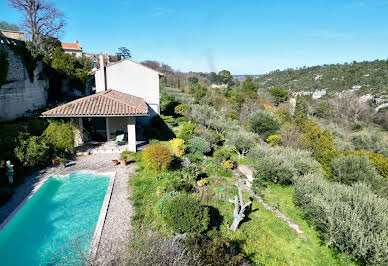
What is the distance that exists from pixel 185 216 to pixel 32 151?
9896 mm

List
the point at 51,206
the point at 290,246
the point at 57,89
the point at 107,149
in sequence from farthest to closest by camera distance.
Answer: the point at 57,89, the point at 107,149, the point at 51,206, the point at 290,246

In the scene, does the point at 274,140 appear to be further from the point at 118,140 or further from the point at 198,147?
the point at 118,140

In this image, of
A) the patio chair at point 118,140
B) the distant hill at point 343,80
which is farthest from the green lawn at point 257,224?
the distant hill at point 343,80

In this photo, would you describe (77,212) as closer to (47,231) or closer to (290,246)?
(47,231)

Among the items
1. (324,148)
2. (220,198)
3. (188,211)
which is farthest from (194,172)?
(324,148)

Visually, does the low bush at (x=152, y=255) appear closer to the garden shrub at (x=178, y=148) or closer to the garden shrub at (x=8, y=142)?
the garden shrub at (x=8, y=142)

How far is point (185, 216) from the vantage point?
303 inches

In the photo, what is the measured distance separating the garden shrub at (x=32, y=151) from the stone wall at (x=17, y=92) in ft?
24.5

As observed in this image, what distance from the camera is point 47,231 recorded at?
25.8 ft

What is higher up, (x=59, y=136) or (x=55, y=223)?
(x=59, y=136)

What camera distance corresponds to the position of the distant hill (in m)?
56.0

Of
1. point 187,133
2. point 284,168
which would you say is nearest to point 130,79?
point 187,133

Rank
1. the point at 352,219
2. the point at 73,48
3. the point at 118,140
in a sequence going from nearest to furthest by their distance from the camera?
the point at 352,219, the point at 118,140, the point at 73,48

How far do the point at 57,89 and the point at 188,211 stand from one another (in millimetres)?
27418
